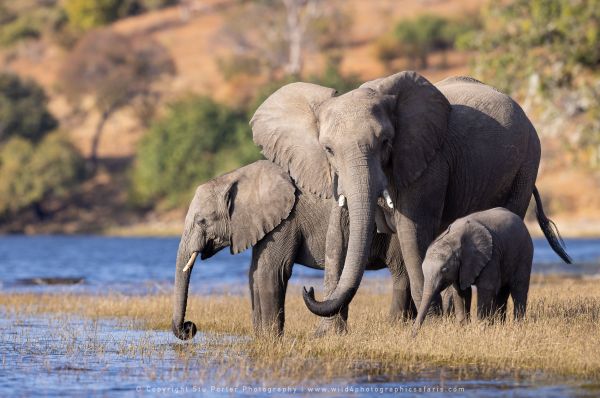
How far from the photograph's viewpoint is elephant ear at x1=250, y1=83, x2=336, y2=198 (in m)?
14.6

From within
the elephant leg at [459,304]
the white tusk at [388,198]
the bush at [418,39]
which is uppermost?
the white tusk at [388,198]

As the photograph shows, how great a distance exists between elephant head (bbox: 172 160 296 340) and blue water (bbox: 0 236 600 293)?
9983 mm

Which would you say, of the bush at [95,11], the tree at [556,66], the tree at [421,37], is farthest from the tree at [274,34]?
the tree at [556,66]

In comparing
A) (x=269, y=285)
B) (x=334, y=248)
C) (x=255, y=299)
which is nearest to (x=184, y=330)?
(x=255, y=299)

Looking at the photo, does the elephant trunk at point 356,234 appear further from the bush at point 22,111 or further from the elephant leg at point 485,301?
the bush at point 22,111

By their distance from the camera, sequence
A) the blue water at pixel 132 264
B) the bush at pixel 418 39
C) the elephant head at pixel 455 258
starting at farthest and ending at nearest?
1. the bush at pixel 418 39
2. the blue water at pixel 132 264
3. the elephant head at pixel 455 258

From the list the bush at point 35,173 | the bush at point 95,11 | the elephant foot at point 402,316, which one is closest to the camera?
the elephant foot at point 402,316

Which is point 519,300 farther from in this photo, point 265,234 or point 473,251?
point 265,234

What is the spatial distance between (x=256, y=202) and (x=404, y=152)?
2150 mm

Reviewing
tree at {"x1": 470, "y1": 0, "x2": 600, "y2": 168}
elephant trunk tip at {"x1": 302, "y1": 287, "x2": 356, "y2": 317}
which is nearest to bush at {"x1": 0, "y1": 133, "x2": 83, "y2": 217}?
tree at {"x1": 470, "y1": 0, "x2": 600, "y2": 168}

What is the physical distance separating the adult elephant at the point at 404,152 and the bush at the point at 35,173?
180ft

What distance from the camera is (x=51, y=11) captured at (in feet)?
358

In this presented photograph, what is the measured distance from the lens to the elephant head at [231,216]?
15.3 metres

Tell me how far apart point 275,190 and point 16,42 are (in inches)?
3703
